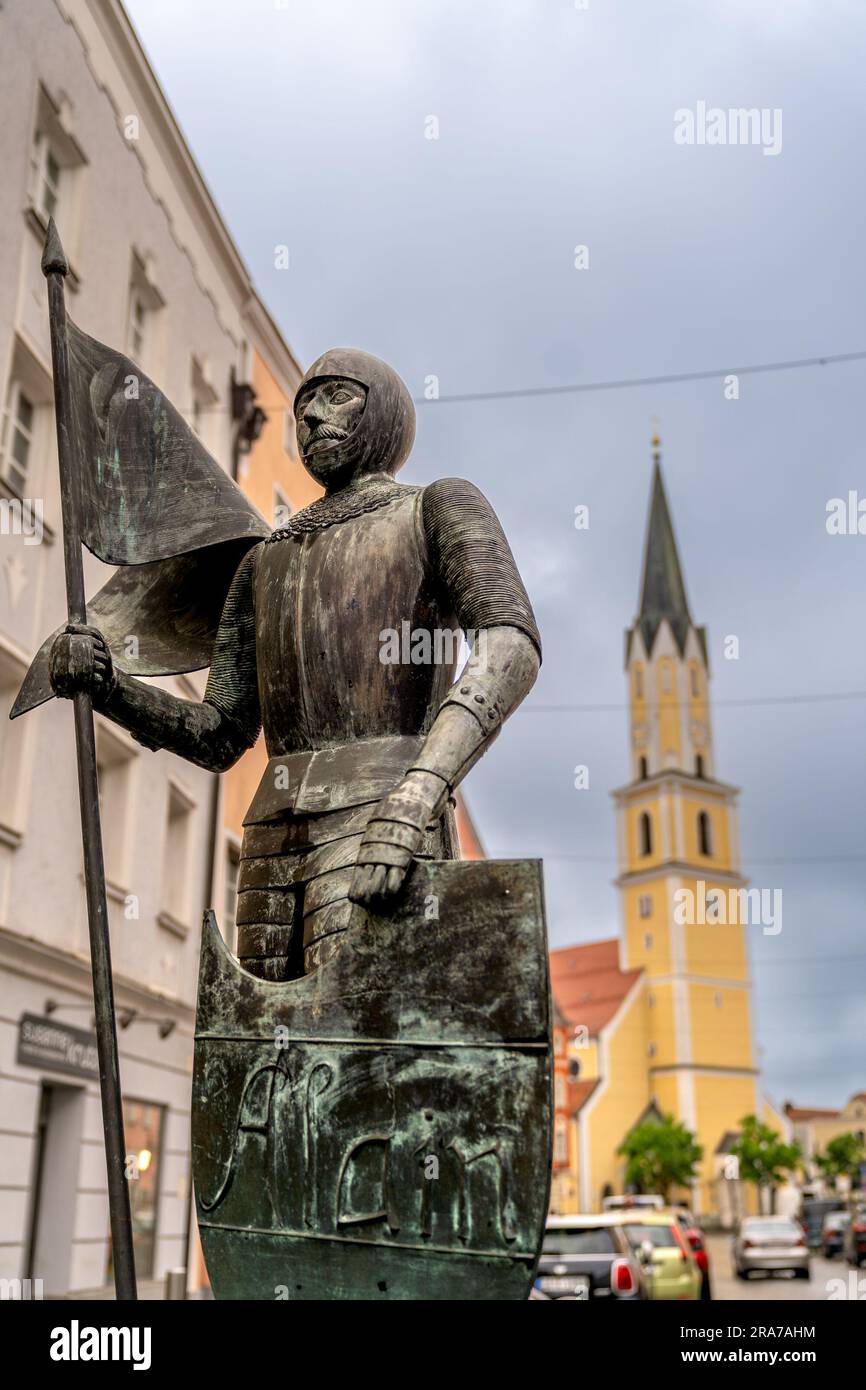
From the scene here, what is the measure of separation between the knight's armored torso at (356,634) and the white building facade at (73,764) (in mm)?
9377

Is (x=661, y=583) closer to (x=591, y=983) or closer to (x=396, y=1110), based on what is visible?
(x=591, y=983)

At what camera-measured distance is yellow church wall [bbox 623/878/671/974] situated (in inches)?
3538

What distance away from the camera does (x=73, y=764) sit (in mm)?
14445

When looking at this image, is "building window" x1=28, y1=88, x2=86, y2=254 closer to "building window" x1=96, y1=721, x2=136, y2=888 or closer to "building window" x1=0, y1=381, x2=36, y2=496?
"building window" x1=0, y1=381, x2=36, y2=496

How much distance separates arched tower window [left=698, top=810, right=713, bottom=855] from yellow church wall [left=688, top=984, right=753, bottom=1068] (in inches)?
362

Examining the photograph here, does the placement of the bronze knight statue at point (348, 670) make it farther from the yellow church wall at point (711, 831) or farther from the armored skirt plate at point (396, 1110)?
the yellow church wall at point (711, 831)

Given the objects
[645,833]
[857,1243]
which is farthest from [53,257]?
[645,833]

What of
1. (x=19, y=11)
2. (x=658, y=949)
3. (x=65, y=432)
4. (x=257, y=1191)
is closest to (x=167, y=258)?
(x=19, y=11)

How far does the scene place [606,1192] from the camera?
244 feet

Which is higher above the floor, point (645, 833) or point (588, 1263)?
point (645, 833)

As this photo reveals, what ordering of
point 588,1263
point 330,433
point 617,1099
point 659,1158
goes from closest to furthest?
point 330,433 < point 588,1263 < point 659,1158 < point 617,1099

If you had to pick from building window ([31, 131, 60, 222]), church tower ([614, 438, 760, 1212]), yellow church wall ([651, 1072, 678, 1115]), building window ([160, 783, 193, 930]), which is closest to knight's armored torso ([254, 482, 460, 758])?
building window ([31, 131, 60, 222])

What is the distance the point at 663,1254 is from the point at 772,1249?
15.2 m

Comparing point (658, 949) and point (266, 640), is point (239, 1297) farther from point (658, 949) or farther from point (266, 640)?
point (658, 949)
